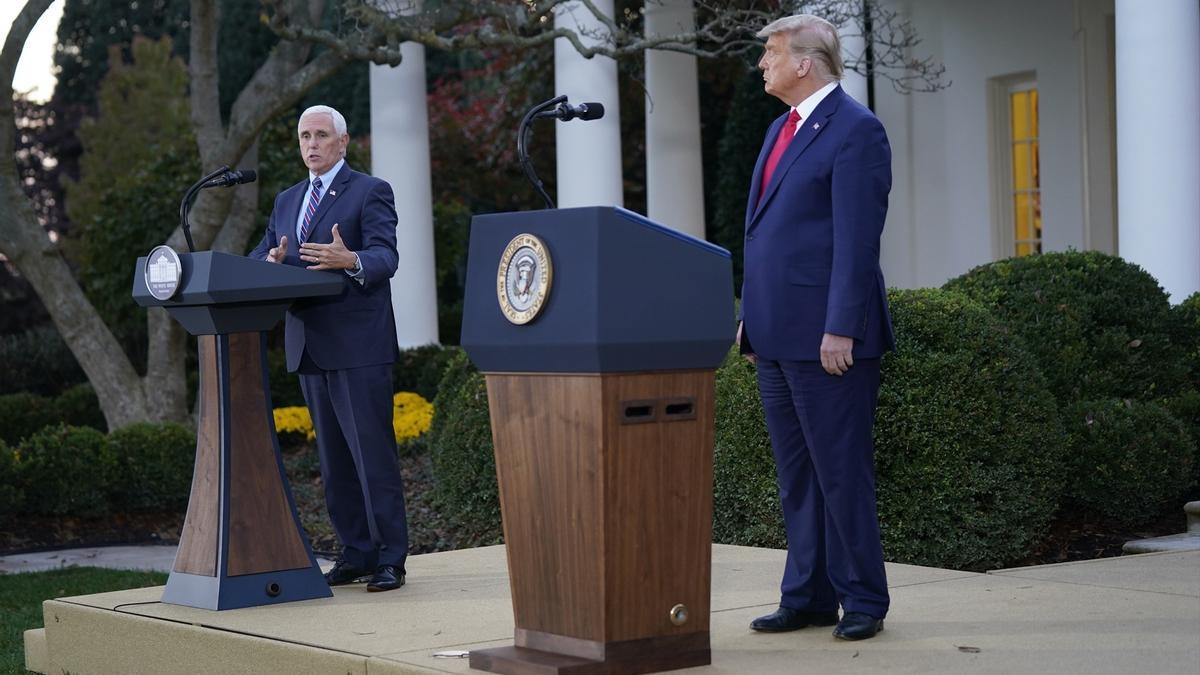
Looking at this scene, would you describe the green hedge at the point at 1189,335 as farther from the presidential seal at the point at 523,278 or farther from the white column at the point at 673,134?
the white column at the point at 673,134

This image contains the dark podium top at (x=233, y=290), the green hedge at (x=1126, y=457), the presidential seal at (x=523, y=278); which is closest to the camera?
the presidential seal at (x=523, y=278)

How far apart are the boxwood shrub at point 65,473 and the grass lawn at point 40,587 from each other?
5.43 feet

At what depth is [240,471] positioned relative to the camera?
18.7 ft

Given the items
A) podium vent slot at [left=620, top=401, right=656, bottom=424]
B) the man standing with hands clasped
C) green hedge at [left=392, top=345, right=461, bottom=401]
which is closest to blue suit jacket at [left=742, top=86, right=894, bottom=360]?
the man standing with hands clasped

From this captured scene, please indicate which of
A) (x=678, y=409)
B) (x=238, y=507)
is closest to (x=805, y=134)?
(x=678, y=409)

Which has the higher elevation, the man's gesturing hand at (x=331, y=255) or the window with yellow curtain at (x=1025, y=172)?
the window with yellow curtain at (x=1025, y=172)

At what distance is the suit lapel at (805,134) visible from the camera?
4.55 m

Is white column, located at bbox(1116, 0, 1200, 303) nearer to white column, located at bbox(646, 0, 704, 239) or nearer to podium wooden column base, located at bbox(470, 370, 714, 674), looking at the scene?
white column, located at bbox(646, 0, 704, 239)

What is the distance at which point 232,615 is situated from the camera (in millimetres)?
5445

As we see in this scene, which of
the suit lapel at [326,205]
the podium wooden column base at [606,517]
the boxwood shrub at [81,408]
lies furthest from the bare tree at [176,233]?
the podium wooden column base at [606,517]

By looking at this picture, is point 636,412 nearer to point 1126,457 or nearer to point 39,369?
point 1126,457

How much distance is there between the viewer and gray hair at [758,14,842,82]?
4.50 metres

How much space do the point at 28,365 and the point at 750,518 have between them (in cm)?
1281

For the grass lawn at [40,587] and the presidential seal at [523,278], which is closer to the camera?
the presidential seal at [523,278]
